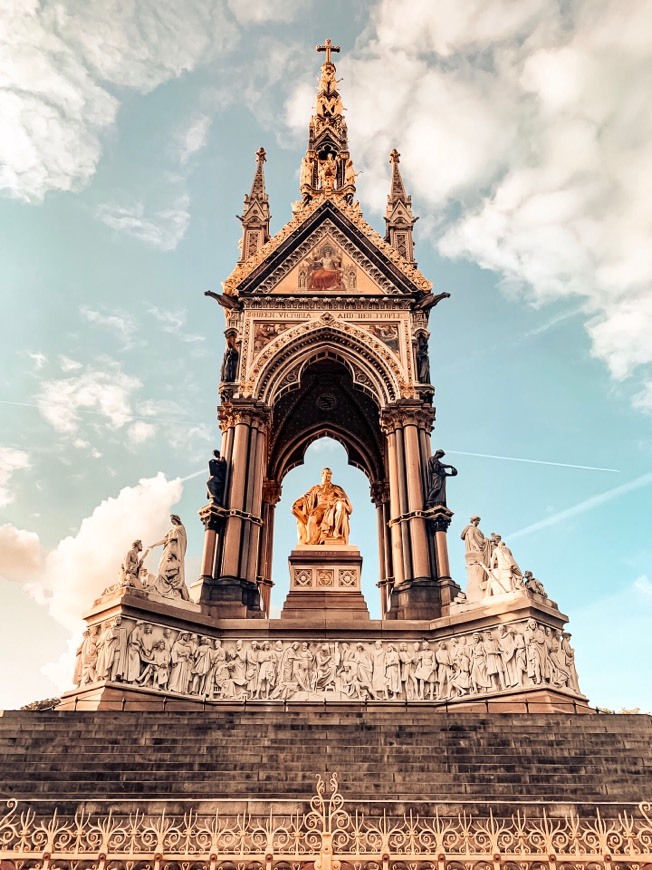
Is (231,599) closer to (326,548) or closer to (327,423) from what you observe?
(326,548)

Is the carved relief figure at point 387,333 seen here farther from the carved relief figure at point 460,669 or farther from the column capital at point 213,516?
the carved relief figure at point 460,669

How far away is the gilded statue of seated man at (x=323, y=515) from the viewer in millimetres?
21344

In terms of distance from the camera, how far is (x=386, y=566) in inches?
969

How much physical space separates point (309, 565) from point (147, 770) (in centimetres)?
1022

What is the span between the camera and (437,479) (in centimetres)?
1980

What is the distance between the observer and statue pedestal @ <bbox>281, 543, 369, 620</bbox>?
62.3 ft

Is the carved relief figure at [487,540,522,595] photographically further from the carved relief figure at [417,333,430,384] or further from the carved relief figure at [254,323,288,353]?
the carved relief figure at [254,323,288,353]

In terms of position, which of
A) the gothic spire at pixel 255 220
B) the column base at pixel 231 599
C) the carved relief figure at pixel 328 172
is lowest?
the column base at pixel 231 599

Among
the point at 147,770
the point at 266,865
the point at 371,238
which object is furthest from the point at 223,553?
the point at 266,865

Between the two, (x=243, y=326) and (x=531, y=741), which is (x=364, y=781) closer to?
(x=531, y=741)

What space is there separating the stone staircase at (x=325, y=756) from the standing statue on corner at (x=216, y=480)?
8197mm

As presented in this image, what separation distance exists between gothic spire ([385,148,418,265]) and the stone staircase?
1653cm

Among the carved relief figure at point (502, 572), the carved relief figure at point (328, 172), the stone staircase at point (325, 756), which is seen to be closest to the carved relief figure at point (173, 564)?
the stone staircase at point (325, 756)

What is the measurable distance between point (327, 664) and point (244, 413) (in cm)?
764
